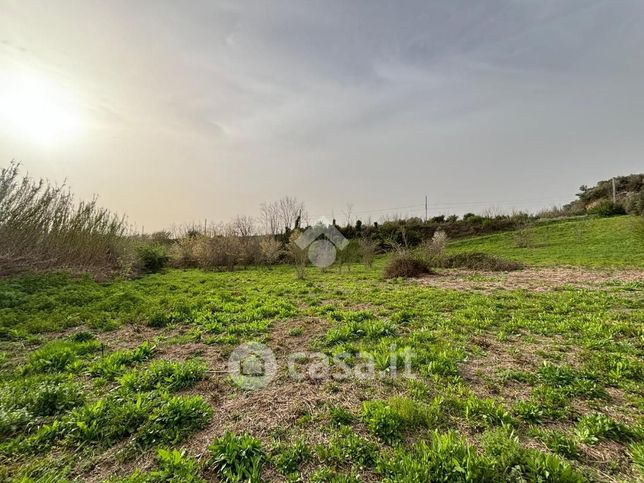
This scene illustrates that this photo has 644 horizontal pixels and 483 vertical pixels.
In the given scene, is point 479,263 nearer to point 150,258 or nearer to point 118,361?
point 118,361

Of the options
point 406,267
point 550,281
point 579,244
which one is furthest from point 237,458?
point 579,244

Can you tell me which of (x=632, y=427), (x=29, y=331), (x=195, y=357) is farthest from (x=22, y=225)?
(x=632, y=427)

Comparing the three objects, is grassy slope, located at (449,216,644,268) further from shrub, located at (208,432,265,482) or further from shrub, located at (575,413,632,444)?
shrub, located at (208,432,265,482)

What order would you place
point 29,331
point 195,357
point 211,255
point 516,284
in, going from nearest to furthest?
point 195,357
point 29,331
point 516,284
point 211,255

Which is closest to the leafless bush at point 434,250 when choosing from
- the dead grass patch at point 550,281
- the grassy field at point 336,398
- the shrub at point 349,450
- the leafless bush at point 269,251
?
the dead grass patch at point 550,281

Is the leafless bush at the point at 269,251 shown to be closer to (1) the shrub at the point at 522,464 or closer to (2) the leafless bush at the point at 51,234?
(2) the leafless bush at the point at 51,234

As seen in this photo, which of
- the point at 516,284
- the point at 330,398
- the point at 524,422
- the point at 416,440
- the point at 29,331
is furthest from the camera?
the point at 516,284

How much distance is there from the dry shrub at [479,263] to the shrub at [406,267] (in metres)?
2.63

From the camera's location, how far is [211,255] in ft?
67.7

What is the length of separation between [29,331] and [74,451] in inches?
184

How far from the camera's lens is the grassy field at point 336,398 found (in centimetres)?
212

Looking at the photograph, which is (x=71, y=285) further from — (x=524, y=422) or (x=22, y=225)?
(x=524, y=422)

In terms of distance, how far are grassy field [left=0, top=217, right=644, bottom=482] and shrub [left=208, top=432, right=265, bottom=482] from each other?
0.01m

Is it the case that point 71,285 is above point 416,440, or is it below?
above
